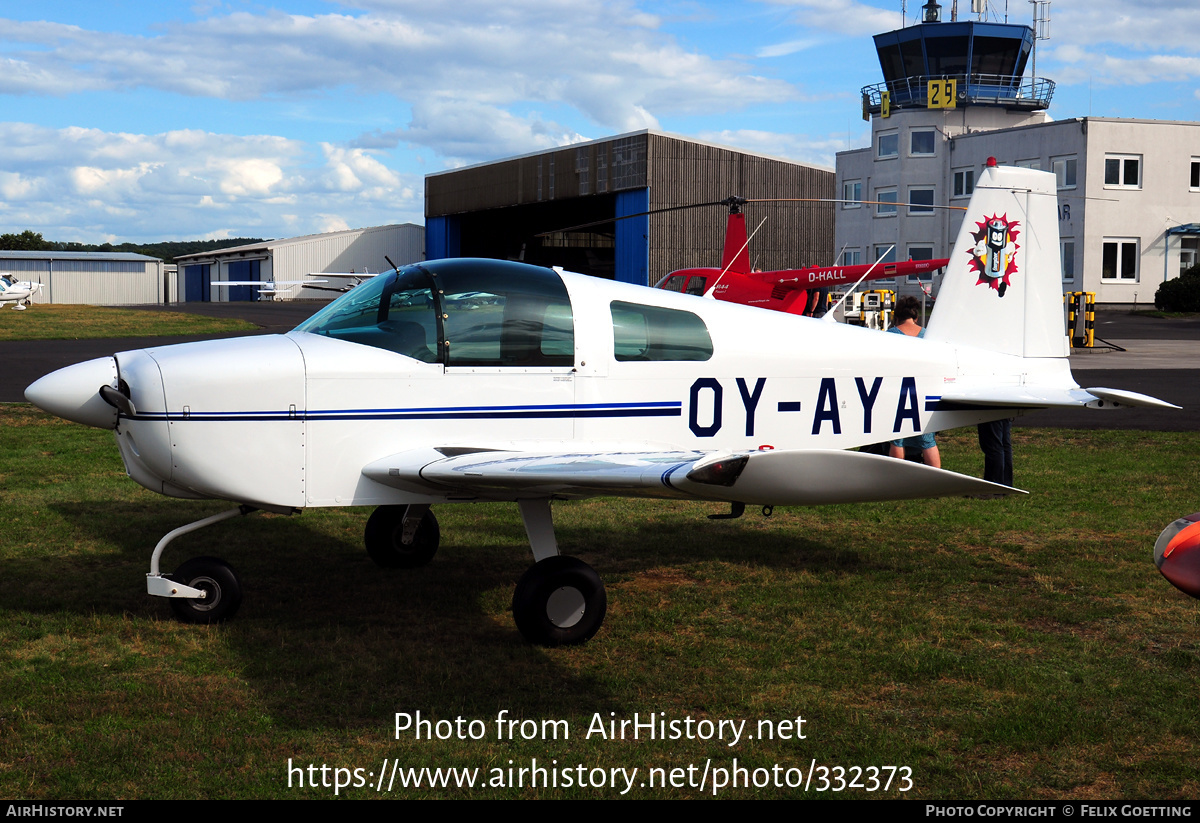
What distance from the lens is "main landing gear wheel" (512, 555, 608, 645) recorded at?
5348 mm

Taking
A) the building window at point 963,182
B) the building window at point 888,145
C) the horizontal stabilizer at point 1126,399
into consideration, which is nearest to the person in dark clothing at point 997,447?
the horizontal stabilizer at point 1126,399

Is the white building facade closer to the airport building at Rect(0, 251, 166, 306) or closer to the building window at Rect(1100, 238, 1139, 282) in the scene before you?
the building window at Rect(1100, 238, 1139, 282)

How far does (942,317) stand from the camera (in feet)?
24.8

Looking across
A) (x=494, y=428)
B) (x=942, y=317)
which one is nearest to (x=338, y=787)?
(x=494, y=428)

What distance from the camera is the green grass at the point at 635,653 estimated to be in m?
4.04

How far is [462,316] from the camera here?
223 inches

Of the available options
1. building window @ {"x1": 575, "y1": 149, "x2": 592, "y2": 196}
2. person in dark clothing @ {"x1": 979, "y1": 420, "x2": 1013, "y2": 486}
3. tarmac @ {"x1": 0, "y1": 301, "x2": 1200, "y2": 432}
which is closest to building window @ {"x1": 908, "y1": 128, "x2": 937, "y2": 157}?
tarmac @ {"x1": 0, "y1": 301, "x2": 1200, "y2": 432}

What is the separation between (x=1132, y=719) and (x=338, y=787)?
134 inches

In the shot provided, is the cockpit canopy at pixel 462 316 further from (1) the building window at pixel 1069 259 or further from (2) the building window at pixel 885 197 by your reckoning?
(2) the building window at pixel 885 197

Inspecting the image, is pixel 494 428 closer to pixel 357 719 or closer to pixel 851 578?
pixel 357 719

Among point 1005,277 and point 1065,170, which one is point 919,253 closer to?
point 1065,170

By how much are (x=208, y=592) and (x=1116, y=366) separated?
2229cm

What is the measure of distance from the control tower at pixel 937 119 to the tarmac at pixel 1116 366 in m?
13.4

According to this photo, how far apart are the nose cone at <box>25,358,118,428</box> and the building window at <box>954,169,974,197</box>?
163 ft
